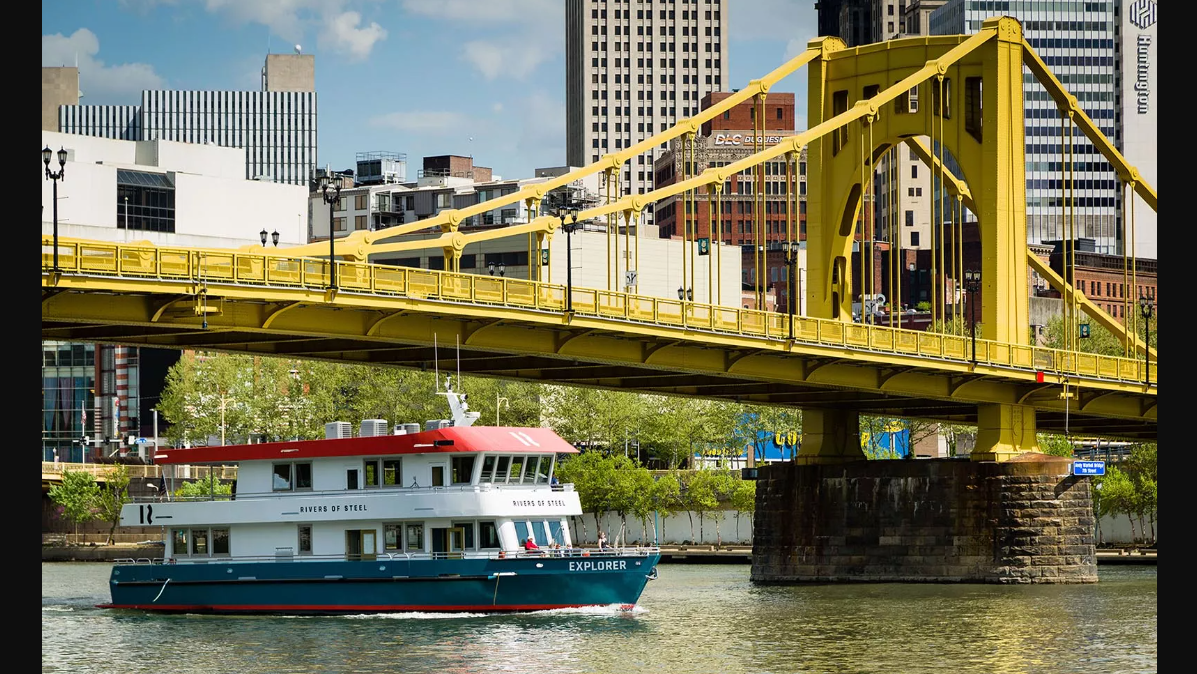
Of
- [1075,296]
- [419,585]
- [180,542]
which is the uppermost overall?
[1075,296]

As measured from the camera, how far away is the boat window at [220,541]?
205ft

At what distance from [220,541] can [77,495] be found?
6116 centimetres

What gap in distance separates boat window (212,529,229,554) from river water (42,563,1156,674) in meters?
2.27

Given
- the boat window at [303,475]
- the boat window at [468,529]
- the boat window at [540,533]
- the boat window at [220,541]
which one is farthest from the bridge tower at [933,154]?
the boat window at [220,541]

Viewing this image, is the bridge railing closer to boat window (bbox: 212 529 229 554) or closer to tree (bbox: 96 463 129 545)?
boat window (bbox: 212 529 229 554)

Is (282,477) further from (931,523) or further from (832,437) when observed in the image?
(832,437)

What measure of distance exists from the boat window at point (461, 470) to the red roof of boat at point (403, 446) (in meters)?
0.90

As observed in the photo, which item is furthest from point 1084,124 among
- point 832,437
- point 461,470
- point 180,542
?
point 180,542

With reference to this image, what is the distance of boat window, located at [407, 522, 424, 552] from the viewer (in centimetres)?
5869

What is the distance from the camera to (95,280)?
50688 mm

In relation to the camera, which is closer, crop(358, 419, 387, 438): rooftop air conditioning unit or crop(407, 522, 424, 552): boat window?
crop(407, 522, 424, 552): boat window

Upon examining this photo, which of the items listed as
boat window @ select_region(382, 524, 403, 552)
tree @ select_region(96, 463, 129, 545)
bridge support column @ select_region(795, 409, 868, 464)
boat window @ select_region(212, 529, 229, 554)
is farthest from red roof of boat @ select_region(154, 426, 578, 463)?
tree @ select_region(96, 463, 129, 545)

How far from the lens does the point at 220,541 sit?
6269 centimetres
